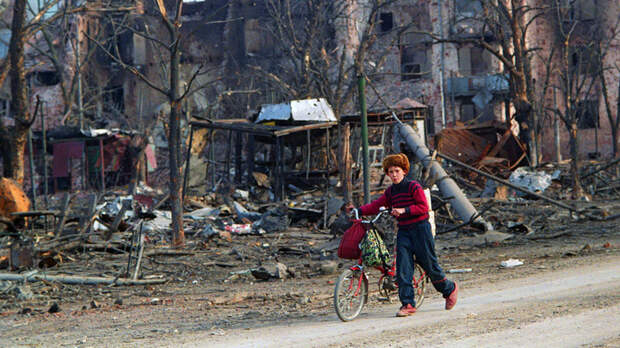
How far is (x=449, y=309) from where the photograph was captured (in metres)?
7.57

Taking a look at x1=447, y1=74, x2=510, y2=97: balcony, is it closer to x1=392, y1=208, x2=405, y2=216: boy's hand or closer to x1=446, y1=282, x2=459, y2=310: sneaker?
x1=446, y1=282, x2=459, y2=310: sneaker

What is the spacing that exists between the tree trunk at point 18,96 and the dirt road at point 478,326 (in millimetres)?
11839

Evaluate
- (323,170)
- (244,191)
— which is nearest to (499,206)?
(323,170)

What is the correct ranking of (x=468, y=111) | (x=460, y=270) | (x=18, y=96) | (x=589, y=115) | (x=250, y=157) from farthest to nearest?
1. (x=468, y=111)
2. (x=589, y=115)
3. (x=250, y=157)
4. (x=18, y=96)
5. (x=460, y=270)

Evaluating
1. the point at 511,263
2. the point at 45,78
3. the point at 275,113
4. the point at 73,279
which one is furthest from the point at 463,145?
the point at 45,78

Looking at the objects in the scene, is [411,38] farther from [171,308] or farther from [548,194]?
[171,308]

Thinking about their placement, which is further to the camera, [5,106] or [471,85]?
[5,106]

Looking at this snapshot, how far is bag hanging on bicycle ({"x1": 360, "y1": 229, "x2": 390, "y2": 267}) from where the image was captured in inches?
287

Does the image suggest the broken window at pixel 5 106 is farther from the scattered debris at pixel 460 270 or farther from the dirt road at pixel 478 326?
the dirt road at pixel 478 326

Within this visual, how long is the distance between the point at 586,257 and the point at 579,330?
6263 mm

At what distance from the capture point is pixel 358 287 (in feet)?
24.0

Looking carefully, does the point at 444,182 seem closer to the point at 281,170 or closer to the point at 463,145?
the point at 281,170

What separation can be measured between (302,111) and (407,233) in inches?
738

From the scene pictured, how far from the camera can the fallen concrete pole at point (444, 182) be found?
618 inches
